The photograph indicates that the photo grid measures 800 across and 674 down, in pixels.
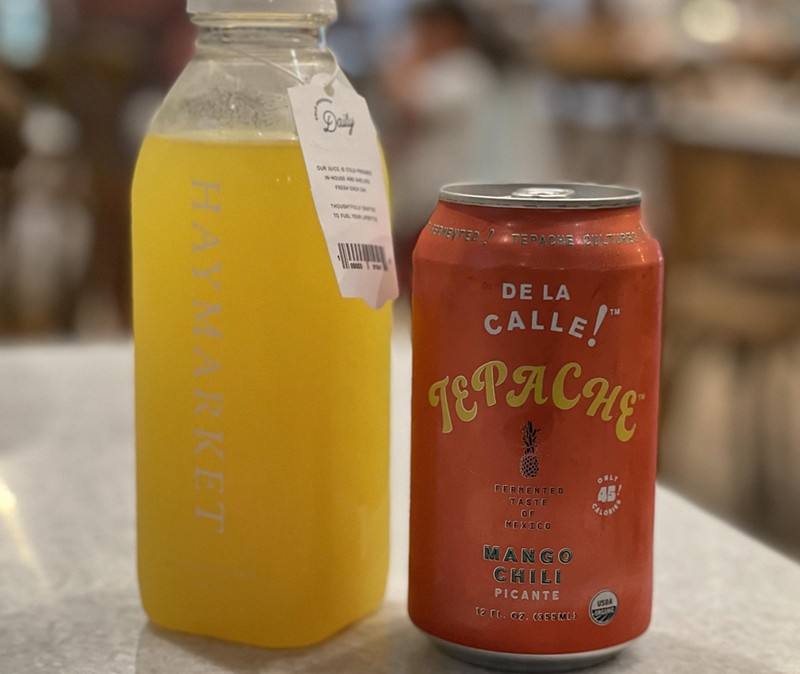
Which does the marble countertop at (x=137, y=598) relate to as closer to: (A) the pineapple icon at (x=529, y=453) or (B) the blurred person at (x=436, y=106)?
(A) the pineapple icon at (x=529, y=453)

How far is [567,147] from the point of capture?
5.05 meters

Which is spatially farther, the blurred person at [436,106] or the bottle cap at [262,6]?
the blurred person at [436,106]

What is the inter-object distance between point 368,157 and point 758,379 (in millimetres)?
2660

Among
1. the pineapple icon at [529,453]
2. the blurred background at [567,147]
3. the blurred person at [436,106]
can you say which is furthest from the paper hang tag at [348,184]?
the blurred person at [436,106]

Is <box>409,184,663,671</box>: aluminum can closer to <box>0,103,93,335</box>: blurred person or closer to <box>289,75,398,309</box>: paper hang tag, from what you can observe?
<box>289,75,398,309</box>: paper hang tag

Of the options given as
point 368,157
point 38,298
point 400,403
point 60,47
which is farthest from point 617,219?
point 60,47

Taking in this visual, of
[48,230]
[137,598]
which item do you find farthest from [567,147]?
[137,598]

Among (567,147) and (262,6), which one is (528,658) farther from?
(567,147)

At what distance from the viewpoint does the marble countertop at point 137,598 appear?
27.9 inches

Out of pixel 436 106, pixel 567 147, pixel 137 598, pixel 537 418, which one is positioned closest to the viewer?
pixel 537 418

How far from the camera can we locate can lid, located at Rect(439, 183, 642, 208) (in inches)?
24.6

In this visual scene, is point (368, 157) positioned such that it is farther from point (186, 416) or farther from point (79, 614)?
point (79, 614)

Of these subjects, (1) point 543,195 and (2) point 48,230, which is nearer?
(1) point 543,195

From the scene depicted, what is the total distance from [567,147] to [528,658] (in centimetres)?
456
